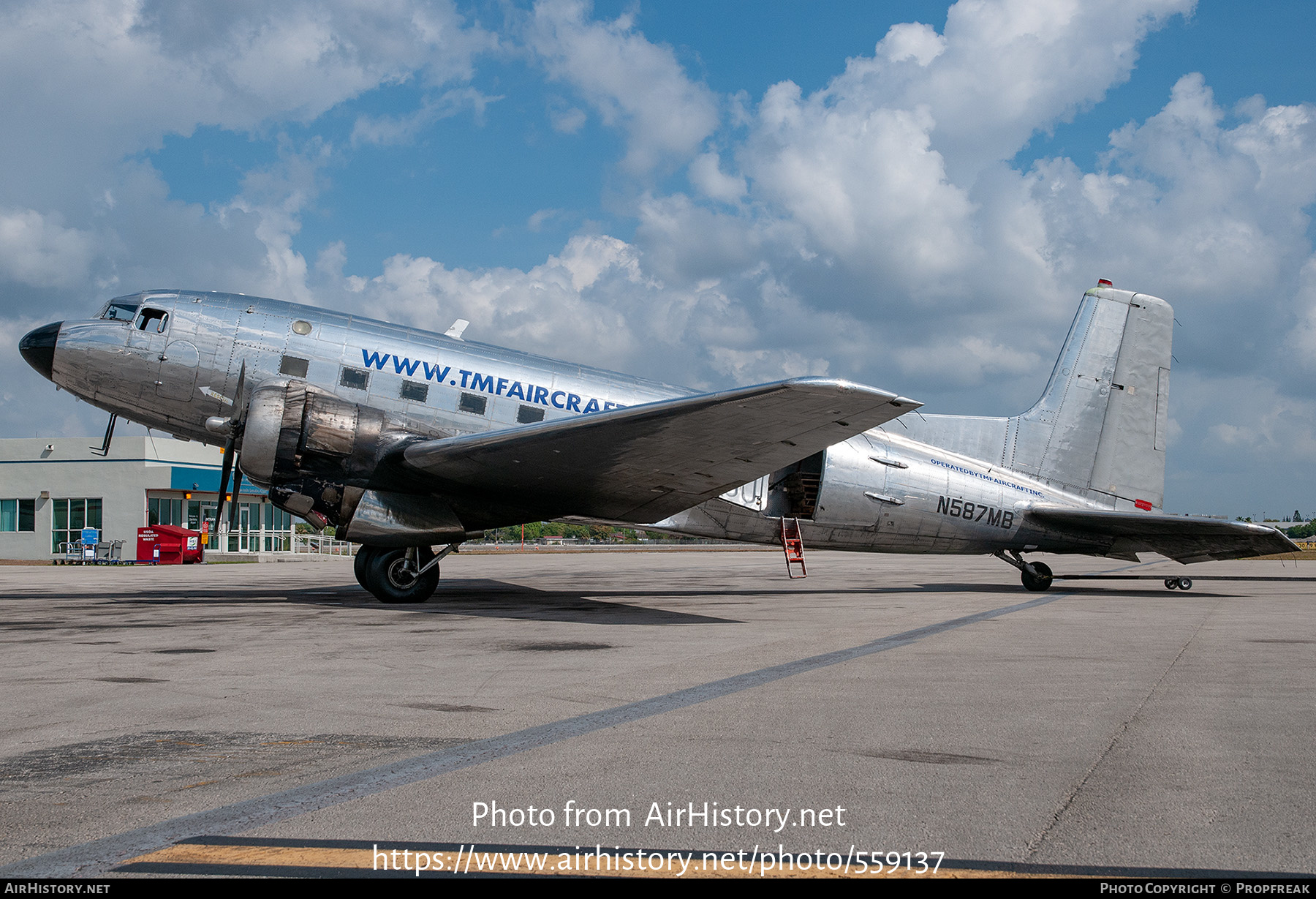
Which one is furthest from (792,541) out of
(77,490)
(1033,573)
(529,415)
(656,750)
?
(77,490)

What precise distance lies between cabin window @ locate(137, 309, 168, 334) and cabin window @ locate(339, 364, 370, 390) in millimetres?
2777

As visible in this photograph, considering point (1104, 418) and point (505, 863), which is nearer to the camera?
point (505, 863)

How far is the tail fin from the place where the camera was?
679 inches

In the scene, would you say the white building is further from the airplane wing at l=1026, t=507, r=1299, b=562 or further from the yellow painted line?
the yellow painted line

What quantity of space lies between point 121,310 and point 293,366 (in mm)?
2881

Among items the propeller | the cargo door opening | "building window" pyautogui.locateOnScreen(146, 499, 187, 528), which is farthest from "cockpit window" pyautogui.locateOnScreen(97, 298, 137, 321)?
"building window" pyautogui.locateOnScreen(146, 499, 187, 528)

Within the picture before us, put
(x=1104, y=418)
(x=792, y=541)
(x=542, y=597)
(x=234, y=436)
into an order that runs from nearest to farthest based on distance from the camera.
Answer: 1. (x=234, y=436)
2. (x=792, y=541)
3. (x=542, y=597)
4. (x=1104, y=418)

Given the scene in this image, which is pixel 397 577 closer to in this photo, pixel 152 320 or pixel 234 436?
pixel 234 436

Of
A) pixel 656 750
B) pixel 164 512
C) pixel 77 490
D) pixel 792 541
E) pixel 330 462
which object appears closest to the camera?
pixel 656 750

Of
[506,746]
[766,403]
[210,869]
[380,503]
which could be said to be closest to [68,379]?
[380,503]

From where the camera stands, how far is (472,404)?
1381 centimetres

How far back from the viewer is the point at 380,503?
42.3 feet
